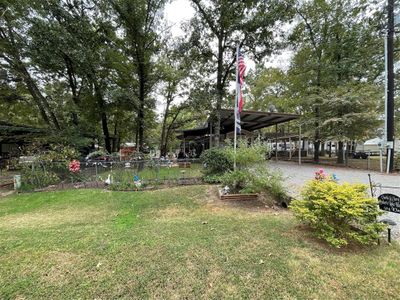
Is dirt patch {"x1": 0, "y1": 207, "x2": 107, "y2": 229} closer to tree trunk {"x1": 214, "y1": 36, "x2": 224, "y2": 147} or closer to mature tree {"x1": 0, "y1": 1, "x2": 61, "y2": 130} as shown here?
tree trunk {"x1": 214, "y1": 36, "x2": 224, "y2": 147}

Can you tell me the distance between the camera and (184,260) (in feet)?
8.62

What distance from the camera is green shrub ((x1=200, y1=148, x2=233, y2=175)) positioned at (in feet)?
25.5

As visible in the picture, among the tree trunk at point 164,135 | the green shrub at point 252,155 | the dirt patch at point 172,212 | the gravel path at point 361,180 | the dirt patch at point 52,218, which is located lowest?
the dirt patch at point 52,218

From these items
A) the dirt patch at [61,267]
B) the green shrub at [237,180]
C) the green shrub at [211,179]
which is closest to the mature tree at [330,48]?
the green shrub at [211,179]

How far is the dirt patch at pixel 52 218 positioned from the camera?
4.18 m

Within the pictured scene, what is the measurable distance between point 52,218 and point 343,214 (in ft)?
19.3

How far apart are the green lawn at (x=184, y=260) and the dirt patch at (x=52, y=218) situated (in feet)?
0.10

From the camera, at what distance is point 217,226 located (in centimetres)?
382

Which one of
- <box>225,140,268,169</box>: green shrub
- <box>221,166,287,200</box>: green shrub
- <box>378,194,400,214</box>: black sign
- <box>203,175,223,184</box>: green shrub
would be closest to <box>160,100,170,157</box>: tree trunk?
<box>203,175,223,184</box>: green shrub

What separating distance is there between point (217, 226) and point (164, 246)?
1.20m

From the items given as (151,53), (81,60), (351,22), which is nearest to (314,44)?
(351,22)

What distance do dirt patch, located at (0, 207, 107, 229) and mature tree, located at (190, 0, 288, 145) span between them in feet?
29.6

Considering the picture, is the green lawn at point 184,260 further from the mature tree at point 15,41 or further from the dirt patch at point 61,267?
the mature tree at point 15,41

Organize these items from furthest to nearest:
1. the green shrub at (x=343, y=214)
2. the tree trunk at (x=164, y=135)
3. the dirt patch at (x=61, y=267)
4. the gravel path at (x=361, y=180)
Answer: the tree trunk at (x=164, y=135) < the gravel path at (x=361, y=180) < the green shrub at (x=343, y=214) < the dirt patch at (x=61, y=267)
